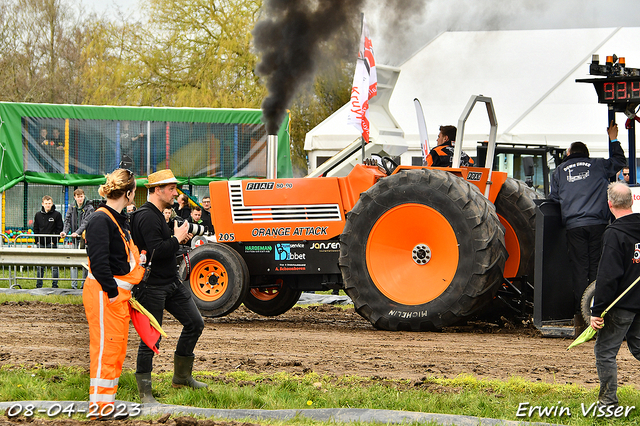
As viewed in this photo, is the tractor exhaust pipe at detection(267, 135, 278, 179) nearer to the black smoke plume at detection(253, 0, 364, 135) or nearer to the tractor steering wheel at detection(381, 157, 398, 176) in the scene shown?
the tractor steering wheel at detection(381, 157, 398, 176)

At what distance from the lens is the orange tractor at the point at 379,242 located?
864cm

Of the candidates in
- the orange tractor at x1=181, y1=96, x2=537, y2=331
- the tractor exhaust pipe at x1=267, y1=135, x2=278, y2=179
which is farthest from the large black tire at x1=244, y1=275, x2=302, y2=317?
the tractor exhaust pipe at x1=267, y1=135, x2=278, y2=179

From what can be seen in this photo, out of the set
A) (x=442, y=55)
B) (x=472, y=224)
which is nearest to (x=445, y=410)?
(x=472, y=224)

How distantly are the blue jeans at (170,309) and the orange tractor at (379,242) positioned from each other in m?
3.23

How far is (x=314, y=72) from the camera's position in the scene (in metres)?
14.9

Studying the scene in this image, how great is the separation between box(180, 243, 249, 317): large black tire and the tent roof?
838cm

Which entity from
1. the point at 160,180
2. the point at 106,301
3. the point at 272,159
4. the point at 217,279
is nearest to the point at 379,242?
the point at 217,279

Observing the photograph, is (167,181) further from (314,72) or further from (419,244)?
(314,72)

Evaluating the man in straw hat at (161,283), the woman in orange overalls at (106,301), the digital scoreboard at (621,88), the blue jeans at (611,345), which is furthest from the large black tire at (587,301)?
the woman in orange overalls at (106,301)

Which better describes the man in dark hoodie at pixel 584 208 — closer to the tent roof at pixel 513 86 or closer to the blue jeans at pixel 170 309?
the blue jeans at pixel 170 309

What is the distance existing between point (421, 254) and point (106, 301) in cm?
449

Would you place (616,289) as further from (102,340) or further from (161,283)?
(102,340)

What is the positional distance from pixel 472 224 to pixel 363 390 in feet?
10.7

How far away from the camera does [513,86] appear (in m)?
18.1
